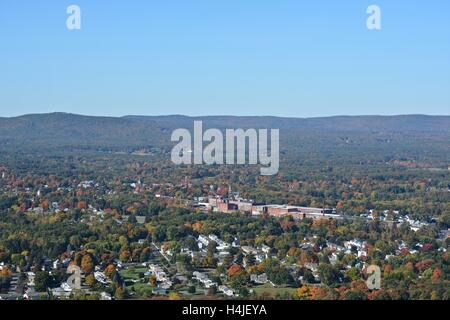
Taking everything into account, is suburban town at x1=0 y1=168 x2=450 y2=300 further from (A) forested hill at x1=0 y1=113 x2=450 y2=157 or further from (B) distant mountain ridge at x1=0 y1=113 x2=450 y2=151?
(B) distant mountain ridge at x1=0 y1=113 x2=450 y2=151

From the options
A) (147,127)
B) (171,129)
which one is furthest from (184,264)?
(147,127)

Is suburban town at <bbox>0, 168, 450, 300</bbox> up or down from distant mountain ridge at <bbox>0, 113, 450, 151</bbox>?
down

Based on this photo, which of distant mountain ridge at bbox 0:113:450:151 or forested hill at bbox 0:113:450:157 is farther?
distant mountain ridge at bbox 0:113:450:151

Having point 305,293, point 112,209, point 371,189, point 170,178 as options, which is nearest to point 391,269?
point 305,293

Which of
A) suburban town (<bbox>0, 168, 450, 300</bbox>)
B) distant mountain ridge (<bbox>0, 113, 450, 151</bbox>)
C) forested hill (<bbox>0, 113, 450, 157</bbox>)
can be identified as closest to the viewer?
suburban town (<bbox>0, 168, 450, 300</bbox>)

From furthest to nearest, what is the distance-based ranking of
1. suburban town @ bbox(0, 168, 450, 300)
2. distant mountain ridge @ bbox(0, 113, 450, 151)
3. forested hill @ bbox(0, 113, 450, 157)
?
distant mountain ridge @ bbox(0, 113, 450, 151), forested hill @ bbox(0, 113, 450, 157), suburban town @ bbox(0, 168, 450, 300)

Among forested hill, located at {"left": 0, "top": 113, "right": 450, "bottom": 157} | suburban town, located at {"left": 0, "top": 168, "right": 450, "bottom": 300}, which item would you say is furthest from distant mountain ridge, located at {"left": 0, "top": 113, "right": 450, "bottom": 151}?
suburban town, located at {"left": 0, "top": 168, "right": 450, "bottom": 300}

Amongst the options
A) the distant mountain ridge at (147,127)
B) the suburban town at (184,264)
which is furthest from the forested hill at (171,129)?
the suburban town at (184,264)
